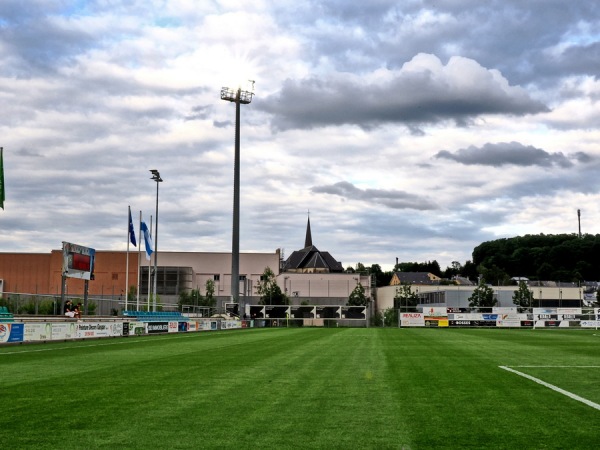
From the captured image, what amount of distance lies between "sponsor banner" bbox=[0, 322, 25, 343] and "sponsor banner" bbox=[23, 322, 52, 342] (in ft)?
0.99

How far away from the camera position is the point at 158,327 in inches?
1791

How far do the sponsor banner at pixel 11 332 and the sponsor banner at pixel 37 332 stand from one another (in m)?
0.30

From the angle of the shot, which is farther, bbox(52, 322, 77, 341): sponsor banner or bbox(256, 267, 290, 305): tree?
bbox(256, 267, 290, 305): tree

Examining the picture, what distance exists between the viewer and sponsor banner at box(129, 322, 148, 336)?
40.9m

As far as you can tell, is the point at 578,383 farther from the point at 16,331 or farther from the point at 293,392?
the point at 16,331

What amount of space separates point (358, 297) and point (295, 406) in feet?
369

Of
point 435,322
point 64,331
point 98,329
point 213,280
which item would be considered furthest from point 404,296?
point 64,331

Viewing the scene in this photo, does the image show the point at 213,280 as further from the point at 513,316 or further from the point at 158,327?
the point at 158,327

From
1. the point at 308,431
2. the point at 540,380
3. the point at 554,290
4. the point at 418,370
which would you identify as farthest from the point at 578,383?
the point at 554,290

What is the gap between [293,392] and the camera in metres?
11.5

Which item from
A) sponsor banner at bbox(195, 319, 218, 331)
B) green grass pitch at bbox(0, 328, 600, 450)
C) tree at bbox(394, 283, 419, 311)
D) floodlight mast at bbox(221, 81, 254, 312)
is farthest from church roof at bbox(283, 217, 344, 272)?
green grass pitch at bbox(0, 328, 600, 450)

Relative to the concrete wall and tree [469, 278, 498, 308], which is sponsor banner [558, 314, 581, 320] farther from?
the concrete wall

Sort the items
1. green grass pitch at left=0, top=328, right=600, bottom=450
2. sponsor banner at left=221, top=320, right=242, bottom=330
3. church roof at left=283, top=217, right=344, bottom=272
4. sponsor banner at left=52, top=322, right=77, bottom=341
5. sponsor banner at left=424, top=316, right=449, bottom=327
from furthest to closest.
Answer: church roof at left=283, top=217, right=344, bottom=272, sponsor banner at left=424, top=316, right=449, bottom=327, sponsor banner at left=221, top=320, right=242, bottom=330, sponsor banner at left=52, top=322, right=77, bottom=341, green grass pitch at left=0, top=328, right=600, bottom=450

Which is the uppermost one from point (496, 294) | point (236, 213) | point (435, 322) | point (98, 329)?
point (236, 213)
